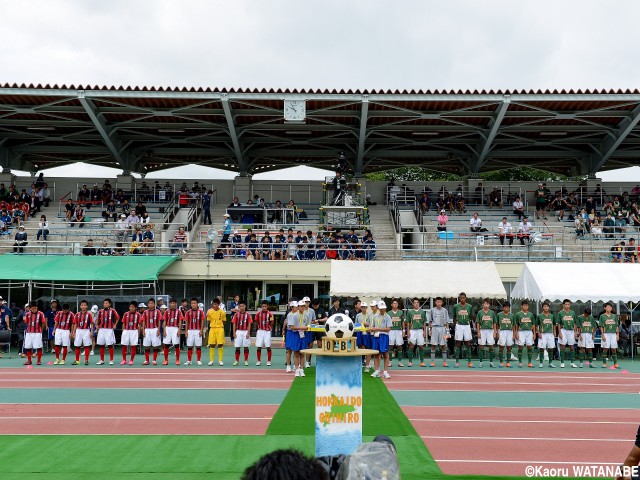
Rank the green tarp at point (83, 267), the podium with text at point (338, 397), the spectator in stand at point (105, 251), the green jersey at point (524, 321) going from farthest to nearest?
1. the spectator in stand at point (105, 251)
2. the green tarp at point (83, 267)
3. the green jersey at point (524, 321)
4. the podium with text at point (338, 397)

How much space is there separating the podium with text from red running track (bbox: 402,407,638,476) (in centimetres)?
170

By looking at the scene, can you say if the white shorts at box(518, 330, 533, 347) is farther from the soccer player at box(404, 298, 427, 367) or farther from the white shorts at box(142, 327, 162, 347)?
the white shorts at box(142, 327, 162, 347)

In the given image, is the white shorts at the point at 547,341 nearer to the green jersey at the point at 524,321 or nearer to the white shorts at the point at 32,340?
the green jersey at the point at 524,321

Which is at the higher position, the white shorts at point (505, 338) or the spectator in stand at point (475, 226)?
the spectator in stand at point (475, 226)

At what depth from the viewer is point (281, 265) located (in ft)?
77.5

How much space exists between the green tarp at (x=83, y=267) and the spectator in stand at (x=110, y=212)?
579cm

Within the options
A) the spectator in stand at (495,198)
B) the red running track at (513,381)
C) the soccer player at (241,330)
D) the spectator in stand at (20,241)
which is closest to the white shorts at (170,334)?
the soccer player at (241,330)

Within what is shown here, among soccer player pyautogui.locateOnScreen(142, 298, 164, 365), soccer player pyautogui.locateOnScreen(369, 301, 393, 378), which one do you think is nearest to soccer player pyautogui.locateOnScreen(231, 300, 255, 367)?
soccer player pyautogui.locateOnScreen(142, 298, 164, 365)

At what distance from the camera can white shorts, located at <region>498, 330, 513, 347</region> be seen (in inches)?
699

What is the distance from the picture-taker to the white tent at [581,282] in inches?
736

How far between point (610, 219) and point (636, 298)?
9.52 meters

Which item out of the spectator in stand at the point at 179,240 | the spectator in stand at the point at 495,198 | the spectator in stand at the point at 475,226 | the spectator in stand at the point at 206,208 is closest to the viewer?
the spectator in stand at the point at 179,240

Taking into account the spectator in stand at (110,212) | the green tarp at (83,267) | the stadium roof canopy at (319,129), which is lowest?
the green tarp at (83,267)

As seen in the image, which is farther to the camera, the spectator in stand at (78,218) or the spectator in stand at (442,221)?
the spectator in stand at (78,218)
